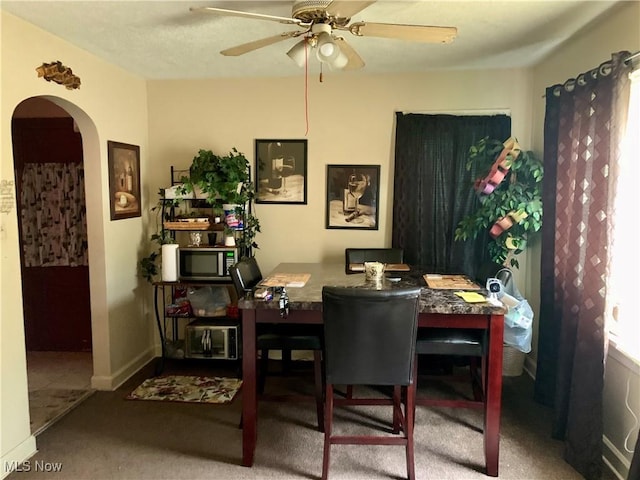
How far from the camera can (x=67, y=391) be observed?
3.37 m

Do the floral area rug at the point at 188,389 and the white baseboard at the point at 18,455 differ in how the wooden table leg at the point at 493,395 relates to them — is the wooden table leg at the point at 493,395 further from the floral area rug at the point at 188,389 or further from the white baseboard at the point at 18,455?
the white baseboard at the point at 18,455

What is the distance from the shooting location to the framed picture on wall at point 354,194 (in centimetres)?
384

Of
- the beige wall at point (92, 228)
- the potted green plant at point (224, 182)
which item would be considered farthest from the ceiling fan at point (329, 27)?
the potted green plant at point (224, 182)

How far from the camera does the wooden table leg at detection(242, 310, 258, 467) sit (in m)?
2.37

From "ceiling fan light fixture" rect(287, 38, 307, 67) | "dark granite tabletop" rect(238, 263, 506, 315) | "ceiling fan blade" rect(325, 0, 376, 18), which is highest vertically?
"ceiling fan blade" rect(325, 0, 376, 18)

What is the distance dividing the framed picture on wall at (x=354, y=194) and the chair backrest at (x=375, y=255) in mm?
339

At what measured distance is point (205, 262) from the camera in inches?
142

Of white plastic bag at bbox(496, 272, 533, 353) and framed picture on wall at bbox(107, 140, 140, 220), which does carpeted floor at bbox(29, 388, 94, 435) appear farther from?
white plastic bag at bbox(496, 272, 533, 353)

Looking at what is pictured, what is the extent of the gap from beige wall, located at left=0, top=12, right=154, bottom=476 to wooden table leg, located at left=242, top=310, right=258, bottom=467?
1214mm

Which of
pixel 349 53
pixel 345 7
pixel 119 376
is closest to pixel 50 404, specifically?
pixel 119 376

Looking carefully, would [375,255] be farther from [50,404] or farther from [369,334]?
[50,404]

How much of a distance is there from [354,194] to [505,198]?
3.90 ft

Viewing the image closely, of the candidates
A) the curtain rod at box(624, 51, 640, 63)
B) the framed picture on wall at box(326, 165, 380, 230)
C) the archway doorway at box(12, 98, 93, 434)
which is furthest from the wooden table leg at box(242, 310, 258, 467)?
the curtain rod at box(624, 51, 640, 63)

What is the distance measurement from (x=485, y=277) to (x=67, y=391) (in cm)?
302
